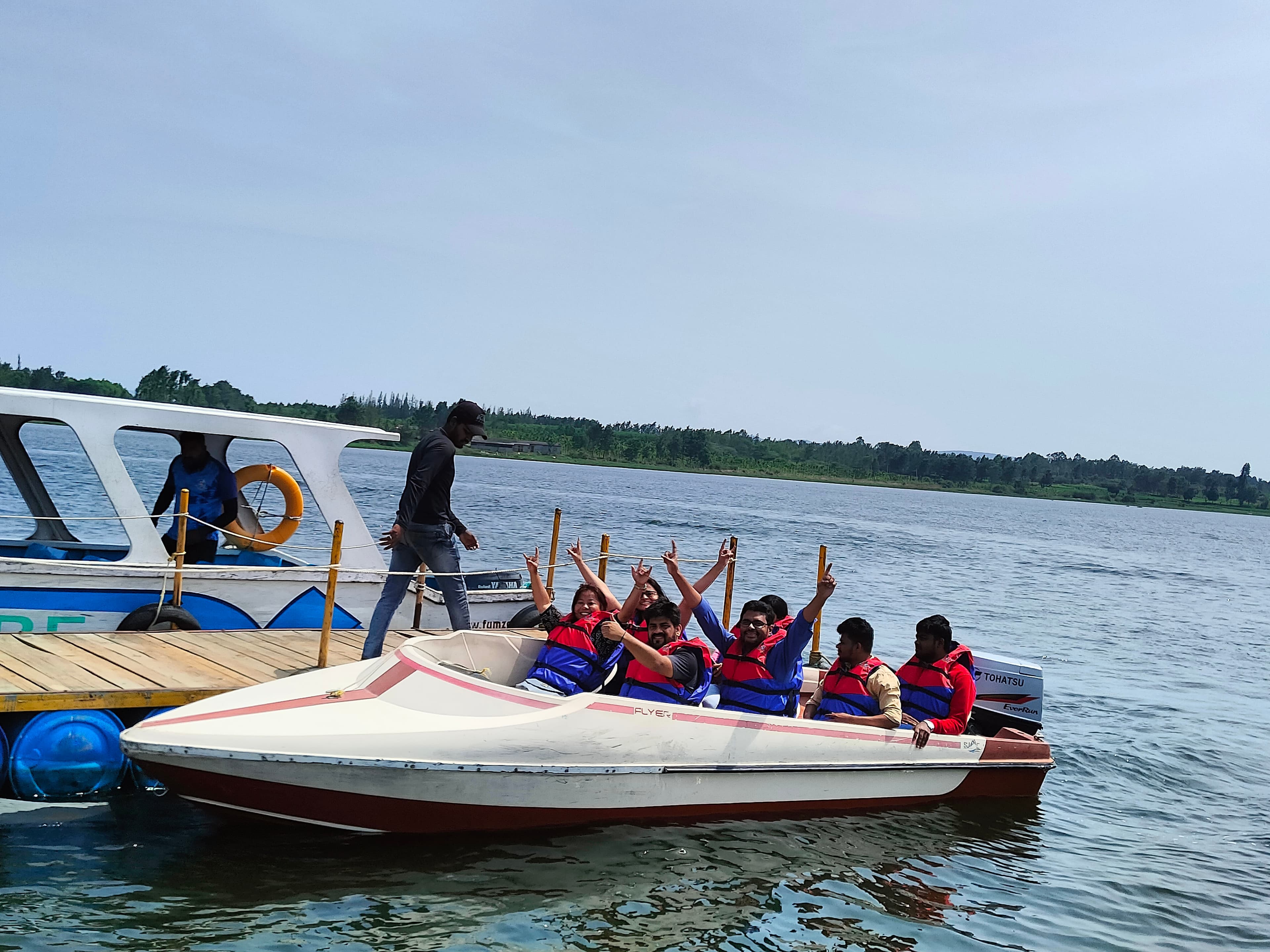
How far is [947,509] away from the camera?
313 ft

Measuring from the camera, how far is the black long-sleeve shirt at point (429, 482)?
26.2 ft

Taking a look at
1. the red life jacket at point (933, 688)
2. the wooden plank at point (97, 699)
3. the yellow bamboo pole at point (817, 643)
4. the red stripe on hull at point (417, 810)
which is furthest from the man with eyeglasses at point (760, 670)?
the wooden plank at point (97, 699)

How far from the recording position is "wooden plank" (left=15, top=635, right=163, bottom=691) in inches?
256

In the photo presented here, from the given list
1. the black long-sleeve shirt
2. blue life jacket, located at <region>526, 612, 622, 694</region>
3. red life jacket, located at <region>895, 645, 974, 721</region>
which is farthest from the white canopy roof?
red life jacket, located at <region>895, 645, 974, 721</region>

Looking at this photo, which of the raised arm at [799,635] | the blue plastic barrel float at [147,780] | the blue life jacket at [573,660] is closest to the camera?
the blue plastic barrel float at [147,780]

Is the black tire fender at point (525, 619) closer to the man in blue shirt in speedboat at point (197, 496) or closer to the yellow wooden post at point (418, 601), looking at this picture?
the yellow wooden post at point (418, 601)

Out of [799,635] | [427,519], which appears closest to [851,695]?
[799,635]

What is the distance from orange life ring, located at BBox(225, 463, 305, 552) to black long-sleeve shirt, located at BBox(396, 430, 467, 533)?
8.57 ft

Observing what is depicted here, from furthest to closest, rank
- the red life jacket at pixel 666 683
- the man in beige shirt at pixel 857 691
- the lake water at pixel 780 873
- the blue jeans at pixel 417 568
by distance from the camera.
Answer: the blue jeans at pixel 417 568, the man in beige shirt at pixel 857 691, the red life jacket at pixel 666 683, the lake water at pixel 780 873

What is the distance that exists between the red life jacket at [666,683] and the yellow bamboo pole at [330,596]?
220 cm

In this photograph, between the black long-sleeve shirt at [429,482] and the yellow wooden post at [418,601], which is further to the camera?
the yellow wooden post at [418,601]

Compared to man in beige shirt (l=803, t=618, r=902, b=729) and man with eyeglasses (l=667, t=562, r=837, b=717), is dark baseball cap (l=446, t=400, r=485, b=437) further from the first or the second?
man in beige shirt (l=803, t=618, r=902, b=729)

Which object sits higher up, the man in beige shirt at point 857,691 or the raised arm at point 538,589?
the raised arm at point 538,589

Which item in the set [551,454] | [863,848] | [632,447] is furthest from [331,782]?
[551,454]
